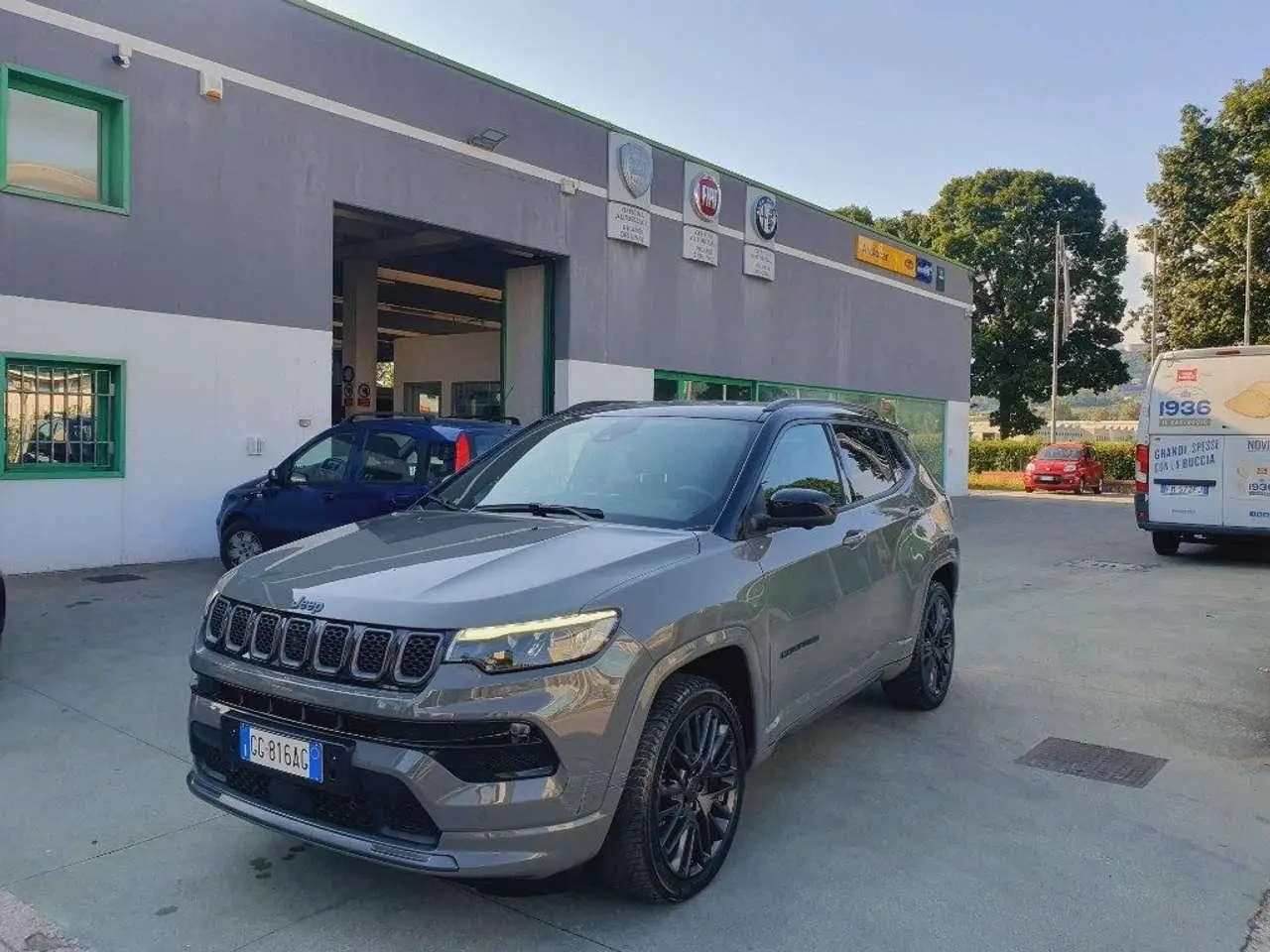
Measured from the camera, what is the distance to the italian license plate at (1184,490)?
1288 centimetres

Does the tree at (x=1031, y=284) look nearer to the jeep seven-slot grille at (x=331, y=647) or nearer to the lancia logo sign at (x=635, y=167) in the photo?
the lancia logo sign at (x=635, y=167)

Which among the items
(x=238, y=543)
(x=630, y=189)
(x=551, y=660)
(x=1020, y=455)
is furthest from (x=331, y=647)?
(x=1020, y=455)

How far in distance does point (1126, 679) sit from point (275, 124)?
35.6 ft

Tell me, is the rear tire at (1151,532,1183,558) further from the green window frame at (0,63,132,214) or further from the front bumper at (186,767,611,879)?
the green window frame at (0,63,132,214)

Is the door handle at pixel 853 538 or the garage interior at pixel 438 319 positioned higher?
the garage interior at pixel 438 319

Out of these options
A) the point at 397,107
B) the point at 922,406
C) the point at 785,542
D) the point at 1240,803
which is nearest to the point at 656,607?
the point at 785,542

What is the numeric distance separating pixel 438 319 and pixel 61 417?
15.7 meters

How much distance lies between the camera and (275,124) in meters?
11.9

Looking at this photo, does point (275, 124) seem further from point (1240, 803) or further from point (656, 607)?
point (1240, 803)

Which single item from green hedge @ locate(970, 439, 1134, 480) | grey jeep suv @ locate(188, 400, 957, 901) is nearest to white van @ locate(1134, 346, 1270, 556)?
grey jeep suv @ locate(188, 400, 957, 901)

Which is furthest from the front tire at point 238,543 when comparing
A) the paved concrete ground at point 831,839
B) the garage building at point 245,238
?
the paved concrete ground at point 831,839

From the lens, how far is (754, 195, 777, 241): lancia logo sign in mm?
19859

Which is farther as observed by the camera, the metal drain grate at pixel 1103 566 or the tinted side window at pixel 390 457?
the metal drain grate at pixel 1103 566

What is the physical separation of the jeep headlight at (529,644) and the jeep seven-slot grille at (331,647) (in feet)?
0.34
